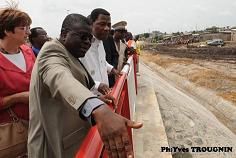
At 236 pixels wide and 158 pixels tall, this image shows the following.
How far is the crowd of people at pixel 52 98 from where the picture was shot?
1563mm

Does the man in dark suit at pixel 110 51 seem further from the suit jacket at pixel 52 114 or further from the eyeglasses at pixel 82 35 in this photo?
the suit jacket at pixel 52 114

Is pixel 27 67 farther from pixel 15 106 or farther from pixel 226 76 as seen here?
pixel 226 76

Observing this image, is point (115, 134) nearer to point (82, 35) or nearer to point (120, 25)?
point (82, 35)

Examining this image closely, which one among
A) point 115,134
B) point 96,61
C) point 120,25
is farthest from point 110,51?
point 115,134

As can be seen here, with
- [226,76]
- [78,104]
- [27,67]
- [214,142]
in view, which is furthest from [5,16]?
[226,76]

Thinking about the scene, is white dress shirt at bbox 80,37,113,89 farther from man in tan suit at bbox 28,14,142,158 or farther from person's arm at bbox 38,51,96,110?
person's arm at bbox 38,51,96,110

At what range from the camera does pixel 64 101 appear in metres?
1.75

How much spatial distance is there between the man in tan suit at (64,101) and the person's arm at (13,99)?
518mm

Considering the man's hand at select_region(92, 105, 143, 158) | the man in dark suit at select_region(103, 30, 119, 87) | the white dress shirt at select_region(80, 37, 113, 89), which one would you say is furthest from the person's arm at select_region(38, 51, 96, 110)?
the man in dark suit at select_region(103, 30, 119, 87)

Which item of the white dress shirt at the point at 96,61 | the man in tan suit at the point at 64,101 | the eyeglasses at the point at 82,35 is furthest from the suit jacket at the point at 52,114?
the white dress shirt at the point at 96,61

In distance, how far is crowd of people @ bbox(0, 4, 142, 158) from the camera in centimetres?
156

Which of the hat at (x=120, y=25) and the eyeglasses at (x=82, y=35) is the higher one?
the hat at (x=120, y=25)

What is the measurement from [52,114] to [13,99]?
665 millimetres

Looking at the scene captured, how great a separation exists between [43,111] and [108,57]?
11.0 ft
